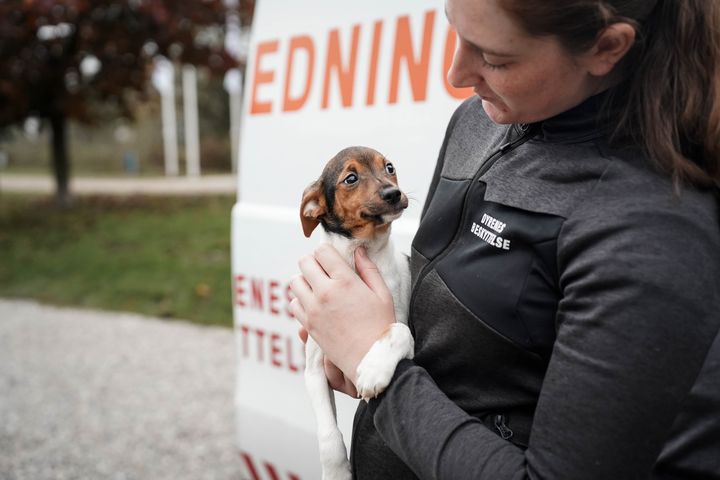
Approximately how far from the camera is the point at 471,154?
1452mm

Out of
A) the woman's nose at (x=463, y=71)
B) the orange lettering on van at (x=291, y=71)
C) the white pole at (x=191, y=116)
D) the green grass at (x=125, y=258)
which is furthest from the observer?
the white pole at (x=191, y=116)

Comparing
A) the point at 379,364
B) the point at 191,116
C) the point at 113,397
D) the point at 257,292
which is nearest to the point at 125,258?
the point at 113,397

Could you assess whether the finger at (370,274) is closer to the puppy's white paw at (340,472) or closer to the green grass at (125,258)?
the puppy's white paw at (340,472)

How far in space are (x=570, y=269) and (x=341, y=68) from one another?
1.33m

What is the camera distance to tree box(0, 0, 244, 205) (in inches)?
417

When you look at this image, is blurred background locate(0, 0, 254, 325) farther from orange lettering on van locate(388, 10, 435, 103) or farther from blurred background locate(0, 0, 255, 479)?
orange lettering on van locate(388, 10, 435, 103)

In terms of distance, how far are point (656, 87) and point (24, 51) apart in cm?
1229

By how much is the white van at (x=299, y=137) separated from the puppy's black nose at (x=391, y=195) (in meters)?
0.30

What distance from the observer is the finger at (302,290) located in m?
1.47

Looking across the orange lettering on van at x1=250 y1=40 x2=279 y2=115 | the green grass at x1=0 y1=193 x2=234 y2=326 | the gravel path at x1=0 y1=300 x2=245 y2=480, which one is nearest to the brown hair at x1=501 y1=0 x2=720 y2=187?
the orange lettering on van at x1=250 y1=40 x2=279 y2=115

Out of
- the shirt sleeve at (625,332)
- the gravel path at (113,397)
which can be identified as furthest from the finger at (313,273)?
the gravel path at (113,397)

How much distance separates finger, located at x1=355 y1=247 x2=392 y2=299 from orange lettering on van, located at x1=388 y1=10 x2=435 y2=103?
0.57 metres

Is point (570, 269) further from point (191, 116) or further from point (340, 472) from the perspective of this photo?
point (191, 116)

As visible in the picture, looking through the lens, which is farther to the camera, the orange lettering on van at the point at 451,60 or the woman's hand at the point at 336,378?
the orange lettering on van at the point at 451,60
